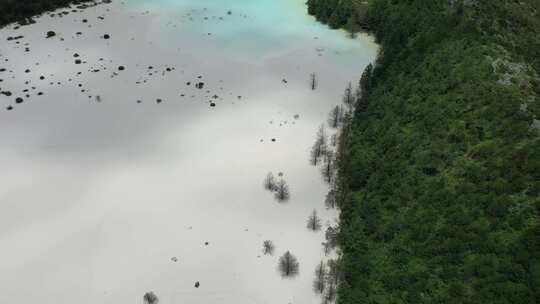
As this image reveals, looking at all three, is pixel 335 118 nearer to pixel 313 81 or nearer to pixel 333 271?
pixel 313 81

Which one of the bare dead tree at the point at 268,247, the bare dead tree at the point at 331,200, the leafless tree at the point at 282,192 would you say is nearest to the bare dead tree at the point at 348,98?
the bare dead tree at the point at 331,200

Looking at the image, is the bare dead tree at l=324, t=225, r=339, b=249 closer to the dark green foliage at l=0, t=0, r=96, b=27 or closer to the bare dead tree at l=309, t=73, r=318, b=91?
the bare dead tree at l=309, t=73, r=318, b=91

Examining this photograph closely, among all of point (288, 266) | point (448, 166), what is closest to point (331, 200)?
point (288, 266)

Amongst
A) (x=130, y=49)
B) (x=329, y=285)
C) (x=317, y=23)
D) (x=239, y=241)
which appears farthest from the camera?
(x=317, y=23)

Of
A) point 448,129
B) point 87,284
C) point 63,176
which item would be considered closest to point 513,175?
point 448,129

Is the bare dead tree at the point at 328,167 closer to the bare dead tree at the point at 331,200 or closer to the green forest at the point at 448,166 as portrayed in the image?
the green forest at the point at 448,166

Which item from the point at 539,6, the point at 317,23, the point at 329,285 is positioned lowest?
the point at 329,285

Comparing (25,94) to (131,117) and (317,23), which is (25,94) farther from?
(317,23)
